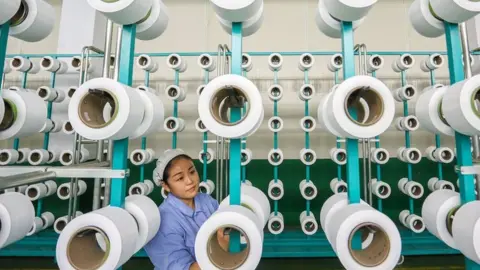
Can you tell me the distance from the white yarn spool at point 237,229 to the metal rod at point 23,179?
465 millimetres

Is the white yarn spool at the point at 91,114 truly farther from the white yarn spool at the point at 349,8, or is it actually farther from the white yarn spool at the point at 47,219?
the white yarn spool at the point at 47,219

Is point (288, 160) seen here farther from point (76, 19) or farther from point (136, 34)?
point (76, 19)

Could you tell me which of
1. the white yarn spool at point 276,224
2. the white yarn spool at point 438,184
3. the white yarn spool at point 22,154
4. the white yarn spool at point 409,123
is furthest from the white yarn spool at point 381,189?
the white yarn spool at point 22,154

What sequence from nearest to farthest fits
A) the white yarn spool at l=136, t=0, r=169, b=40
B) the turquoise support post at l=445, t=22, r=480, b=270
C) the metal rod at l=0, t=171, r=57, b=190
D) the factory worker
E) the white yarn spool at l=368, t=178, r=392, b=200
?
1. the metal rod at l=0, t=171, r=57, b=190
2. the turquoise support post at l=445, t=22, r=480, b=270
3. the white yarn spool at l=136, t=0, r=169, b=40
4. the factory worker
5. the white yarn spool at l=368, t=178, r=392, b=200

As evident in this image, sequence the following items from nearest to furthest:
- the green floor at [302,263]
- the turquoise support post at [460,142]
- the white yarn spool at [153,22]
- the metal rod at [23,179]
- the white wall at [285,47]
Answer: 1. the metal rod at [23,179]
2. the turquoise support post at [460,142]
3. the white yarn spool at [153,22]
4. the green floor at [302,263]
5. the white wall at [285,47]

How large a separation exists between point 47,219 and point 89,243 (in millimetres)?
1813

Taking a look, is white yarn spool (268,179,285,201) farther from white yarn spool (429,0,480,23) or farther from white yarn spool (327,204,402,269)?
white yarn spool (429,0,480,23)

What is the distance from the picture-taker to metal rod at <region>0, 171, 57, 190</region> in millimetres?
634

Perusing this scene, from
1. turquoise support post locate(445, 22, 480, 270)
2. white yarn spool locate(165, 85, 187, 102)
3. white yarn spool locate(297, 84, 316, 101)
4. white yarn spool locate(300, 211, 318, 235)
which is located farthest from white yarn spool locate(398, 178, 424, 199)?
white yarn spool locate(165, 85, 187, 102)

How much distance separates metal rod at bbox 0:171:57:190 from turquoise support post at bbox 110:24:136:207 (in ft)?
0.57

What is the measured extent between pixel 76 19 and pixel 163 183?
2100 millimetres

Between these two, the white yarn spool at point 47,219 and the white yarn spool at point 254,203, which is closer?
the white yarn spool at point 254,203

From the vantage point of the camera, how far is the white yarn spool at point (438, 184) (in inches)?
78.8

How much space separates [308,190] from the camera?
6.97 feet
